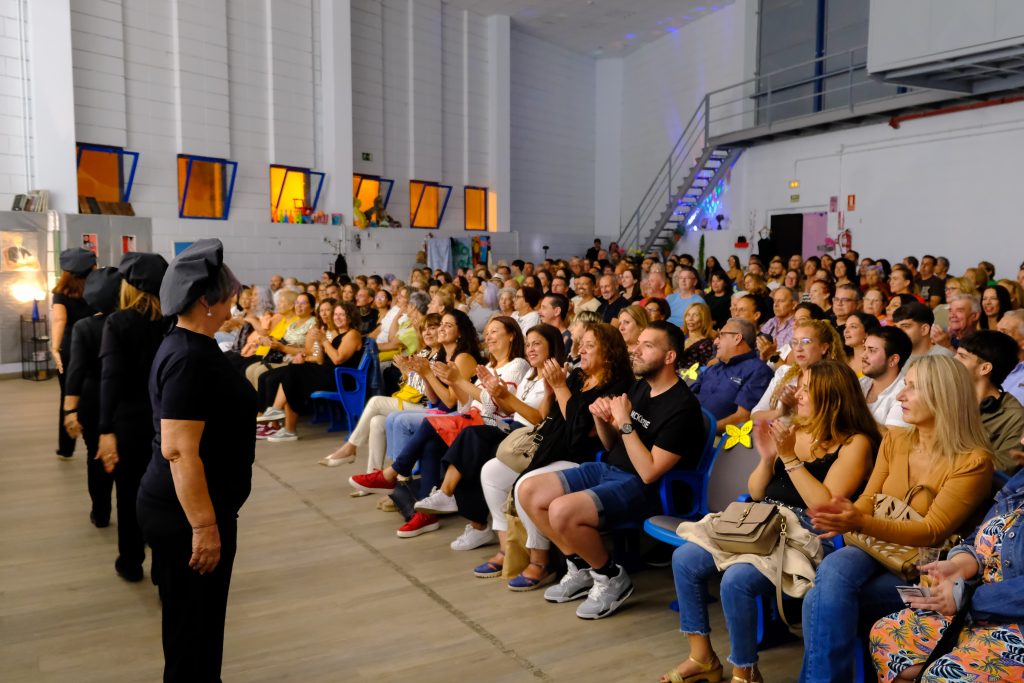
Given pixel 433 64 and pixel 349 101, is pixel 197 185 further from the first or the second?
pixel 433 64

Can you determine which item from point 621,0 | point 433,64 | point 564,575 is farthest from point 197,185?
point 564,575

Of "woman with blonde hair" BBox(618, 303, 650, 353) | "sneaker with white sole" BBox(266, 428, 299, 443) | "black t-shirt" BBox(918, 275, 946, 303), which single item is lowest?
"sneaker with white sole" BBox(266, 428, 299, 443)

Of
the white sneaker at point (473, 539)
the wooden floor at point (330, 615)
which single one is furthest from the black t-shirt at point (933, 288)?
the wooden floor at point (330, 615)

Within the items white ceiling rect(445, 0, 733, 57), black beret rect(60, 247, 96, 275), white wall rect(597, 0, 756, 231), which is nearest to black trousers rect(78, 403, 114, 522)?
black beret rect(60, 247, 96, 275)

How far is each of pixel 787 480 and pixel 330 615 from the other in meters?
2.02

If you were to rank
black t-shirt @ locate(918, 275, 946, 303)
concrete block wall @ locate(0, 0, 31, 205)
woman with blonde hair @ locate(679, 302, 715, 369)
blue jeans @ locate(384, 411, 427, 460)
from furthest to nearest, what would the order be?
concrete block wall @ locate(0, 0, 31, 205) → black t-shirt @ locate(918, 275, 946, 303) → woman with blonde hair @ locate(679, 302, 715, 369) → blue jeans @ locate(384, 411, 427, 460)

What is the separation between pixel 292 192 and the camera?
1440cm

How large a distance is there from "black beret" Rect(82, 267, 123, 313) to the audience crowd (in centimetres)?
1

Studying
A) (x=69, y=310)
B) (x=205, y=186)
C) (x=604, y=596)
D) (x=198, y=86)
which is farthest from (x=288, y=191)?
(x=604, y=596)

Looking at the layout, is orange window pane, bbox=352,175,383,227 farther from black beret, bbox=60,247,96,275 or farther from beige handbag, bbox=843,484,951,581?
beige handbag, bbox=843,484,951,581

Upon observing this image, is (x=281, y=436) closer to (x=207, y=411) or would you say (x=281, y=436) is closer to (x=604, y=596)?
(x=604, y=596)

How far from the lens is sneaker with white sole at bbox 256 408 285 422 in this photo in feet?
23.1

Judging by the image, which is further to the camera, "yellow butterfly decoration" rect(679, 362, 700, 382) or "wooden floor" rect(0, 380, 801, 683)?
"yellow butterfly decoration" rect(679, 362, 700, 382)

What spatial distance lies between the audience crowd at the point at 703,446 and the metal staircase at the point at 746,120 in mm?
7256
